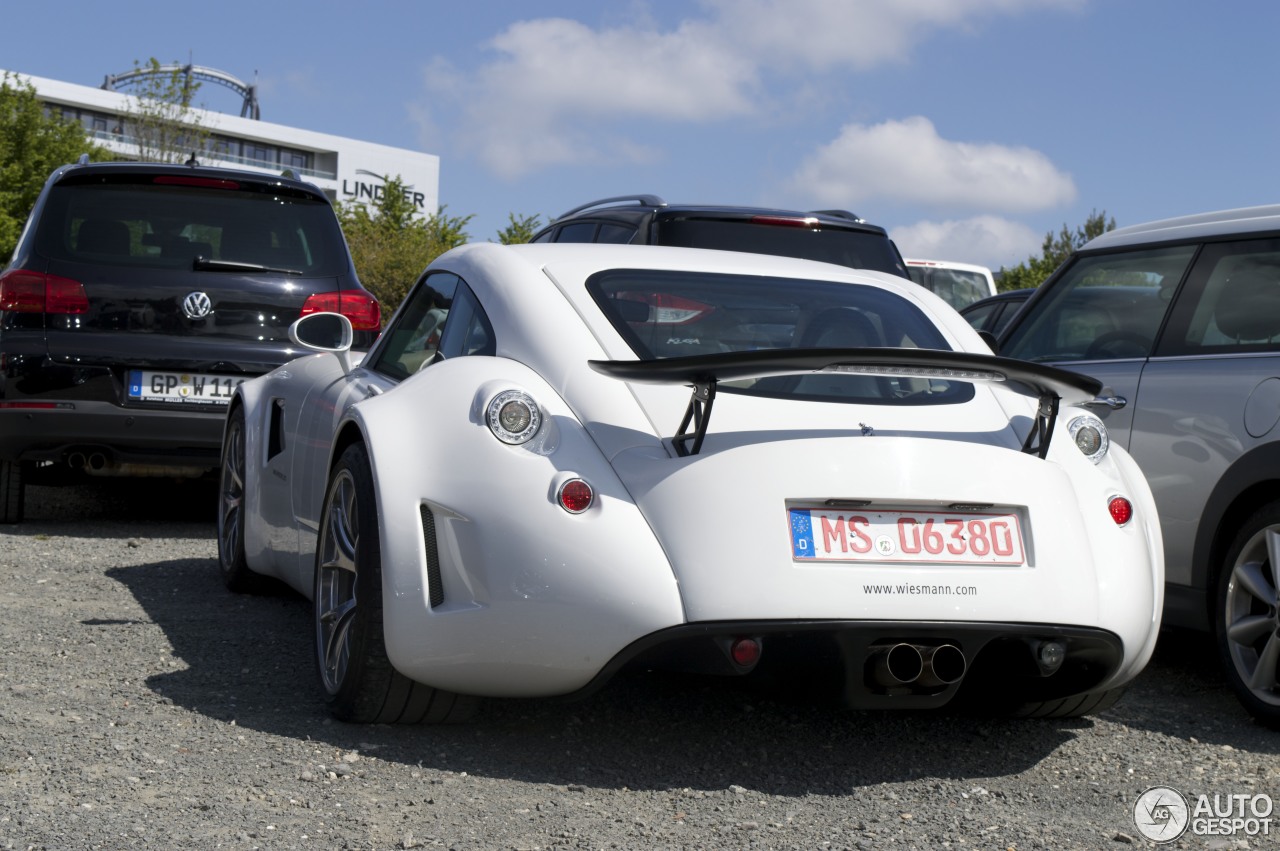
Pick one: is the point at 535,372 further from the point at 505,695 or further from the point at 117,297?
the point at 117,297

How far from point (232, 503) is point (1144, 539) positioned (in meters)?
3.98

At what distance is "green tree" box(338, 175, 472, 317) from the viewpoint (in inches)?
1681

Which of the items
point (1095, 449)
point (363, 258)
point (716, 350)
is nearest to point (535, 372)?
point (716, 350)

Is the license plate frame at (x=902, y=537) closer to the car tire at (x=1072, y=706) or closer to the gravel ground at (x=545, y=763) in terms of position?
the gravel ground at (x=545, y=763)

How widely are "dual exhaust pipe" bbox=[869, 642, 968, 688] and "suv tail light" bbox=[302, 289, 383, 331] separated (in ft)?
15.9

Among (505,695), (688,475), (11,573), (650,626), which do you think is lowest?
(11,573)

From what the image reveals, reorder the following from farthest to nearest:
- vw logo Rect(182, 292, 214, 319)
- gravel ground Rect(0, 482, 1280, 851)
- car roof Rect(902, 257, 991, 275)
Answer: car roof Rect(902, 257, 991, 275)
vw logo Rect(182, 292, 214, 319)
gravel ground Rect(0, 482, 1280, 851)

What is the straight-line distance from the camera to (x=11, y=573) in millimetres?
6598

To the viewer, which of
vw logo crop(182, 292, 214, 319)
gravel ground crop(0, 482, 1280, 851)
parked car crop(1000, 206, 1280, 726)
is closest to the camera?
gravel ground crop(0, 482, 1280, 851)

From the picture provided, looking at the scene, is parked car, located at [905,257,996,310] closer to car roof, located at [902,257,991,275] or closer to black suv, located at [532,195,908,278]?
car roof, located at [902,257,991,275]

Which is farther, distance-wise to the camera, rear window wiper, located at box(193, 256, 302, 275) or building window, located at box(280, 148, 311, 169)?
building window, located at box(280, 148, 311, 169)

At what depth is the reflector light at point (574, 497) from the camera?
147 inches

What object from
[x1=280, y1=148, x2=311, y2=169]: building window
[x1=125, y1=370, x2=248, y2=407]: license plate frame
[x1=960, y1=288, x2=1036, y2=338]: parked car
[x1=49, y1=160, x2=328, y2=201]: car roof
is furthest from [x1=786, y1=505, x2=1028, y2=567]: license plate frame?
[x1=280, y1=148, x2=311, y2=169]: building window

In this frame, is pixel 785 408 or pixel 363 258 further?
pixel 363 258
